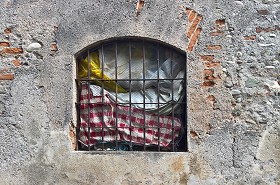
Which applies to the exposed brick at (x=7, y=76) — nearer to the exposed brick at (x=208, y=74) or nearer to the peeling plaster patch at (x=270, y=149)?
the exposed brick at (x=208, y=74)

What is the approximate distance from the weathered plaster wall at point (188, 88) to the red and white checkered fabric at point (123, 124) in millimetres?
213

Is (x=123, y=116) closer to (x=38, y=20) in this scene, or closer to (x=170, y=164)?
(x=170, y=164)

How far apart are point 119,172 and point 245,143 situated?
1.40 m

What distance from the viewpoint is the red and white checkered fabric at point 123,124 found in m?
4.89

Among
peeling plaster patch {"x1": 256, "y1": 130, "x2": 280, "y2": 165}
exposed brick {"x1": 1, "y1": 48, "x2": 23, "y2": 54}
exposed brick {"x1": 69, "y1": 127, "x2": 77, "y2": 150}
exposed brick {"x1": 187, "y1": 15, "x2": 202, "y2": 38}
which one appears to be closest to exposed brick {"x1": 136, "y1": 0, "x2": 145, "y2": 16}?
exposed brick {"x1": 187, "y1": 15, "x2": 202, "y2": 38}

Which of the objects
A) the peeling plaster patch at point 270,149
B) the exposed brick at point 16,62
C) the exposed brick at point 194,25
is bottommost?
the peeling plaster patch at point 270,149

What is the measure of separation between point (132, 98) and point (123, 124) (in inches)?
12.3

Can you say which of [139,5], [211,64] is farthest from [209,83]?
[139,5]

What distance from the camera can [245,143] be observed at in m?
4.65

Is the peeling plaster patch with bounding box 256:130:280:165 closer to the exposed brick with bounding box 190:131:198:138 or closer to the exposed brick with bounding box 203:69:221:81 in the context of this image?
the exposed brick with bounding box 190:131:198:138

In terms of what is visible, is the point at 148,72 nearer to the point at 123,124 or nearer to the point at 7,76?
the point at 123,124

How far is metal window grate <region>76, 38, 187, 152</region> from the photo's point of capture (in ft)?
16.0

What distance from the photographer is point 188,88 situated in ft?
15.6

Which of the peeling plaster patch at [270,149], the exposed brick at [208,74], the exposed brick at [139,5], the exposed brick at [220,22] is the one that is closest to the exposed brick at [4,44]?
the exposed brick at [139,5]
